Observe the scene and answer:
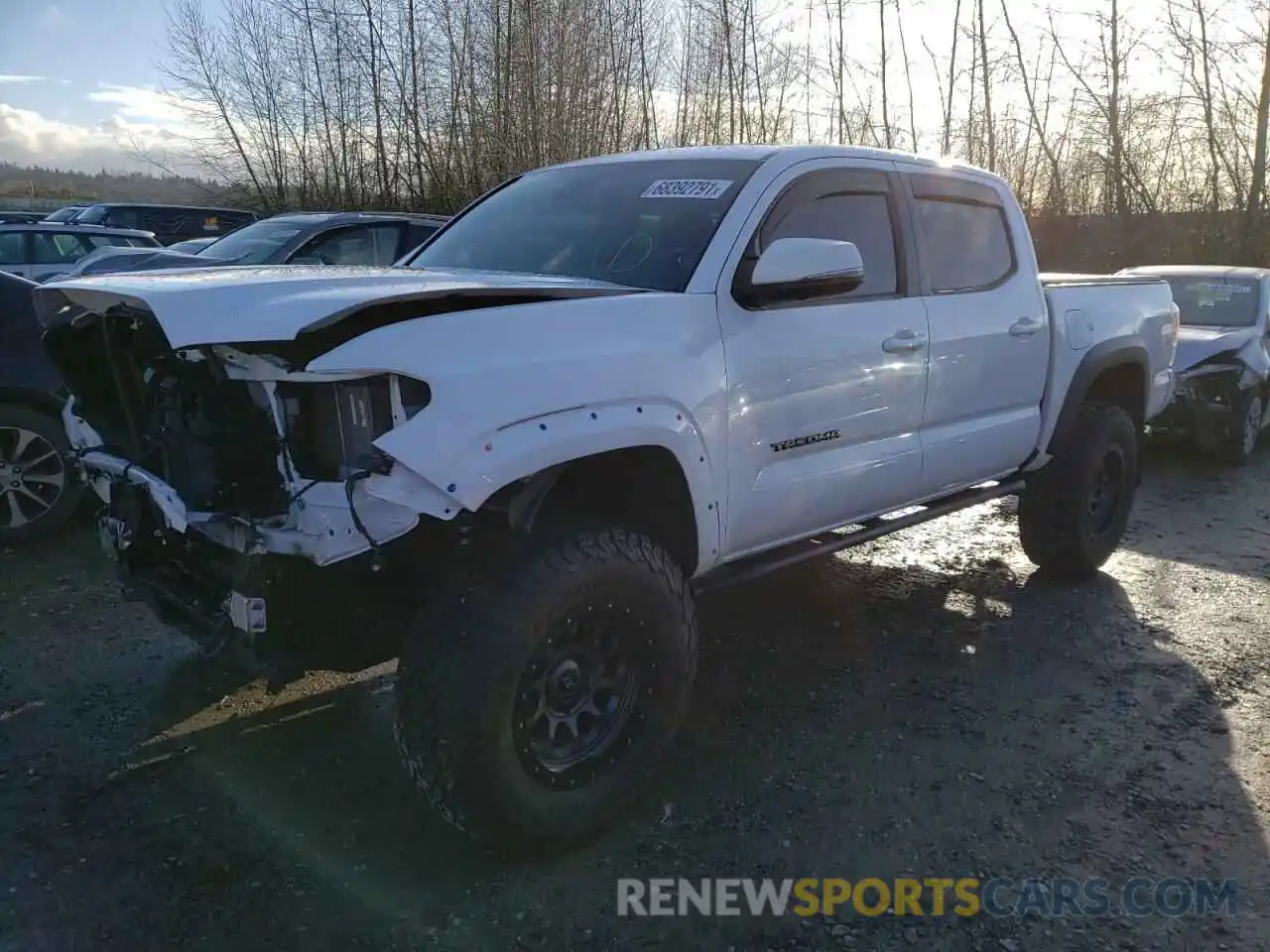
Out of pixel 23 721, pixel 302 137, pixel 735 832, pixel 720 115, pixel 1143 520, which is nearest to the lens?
pixel 735 832

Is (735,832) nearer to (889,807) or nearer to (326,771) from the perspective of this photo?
(889,807)

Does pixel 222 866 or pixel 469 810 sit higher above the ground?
pixel 469 810

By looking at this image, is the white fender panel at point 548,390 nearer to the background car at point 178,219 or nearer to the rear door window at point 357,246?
the rear door window at point 357,246

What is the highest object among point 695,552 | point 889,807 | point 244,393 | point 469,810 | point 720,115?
point 720,115

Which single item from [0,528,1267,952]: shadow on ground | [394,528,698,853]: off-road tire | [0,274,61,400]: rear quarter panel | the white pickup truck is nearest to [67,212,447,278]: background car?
[0,274,61,400]: rear quarter panel

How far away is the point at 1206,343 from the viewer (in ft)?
29.6

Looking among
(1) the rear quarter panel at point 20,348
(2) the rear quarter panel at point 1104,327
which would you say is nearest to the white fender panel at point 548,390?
(2) the rear quarter panel at point 1104,327

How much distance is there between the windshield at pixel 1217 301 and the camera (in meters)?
9.73

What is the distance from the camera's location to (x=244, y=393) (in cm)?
286

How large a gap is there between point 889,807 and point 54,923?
7.80 ft

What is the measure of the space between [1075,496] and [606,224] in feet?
9.63

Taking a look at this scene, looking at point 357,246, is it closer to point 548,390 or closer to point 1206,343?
point 548,390

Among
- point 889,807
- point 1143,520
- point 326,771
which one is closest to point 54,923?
point 326,771

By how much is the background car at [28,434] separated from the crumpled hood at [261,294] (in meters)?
2.46
